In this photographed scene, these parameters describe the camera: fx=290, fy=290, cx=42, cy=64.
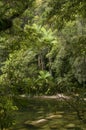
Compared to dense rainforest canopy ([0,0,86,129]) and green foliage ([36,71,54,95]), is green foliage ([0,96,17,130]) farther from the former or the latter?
green foliage ([36,71,54,95])

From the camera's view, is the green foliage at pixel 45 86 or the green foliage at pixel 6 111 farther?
the green foliage at pixel 6 111

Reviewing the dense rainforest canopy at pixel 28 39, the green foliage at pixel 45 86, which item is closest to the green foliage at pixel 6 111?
the dense rainforest canopy at pixel 28 39

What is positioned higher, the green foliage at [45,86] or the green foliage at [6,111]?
the green foliage at [45,86]

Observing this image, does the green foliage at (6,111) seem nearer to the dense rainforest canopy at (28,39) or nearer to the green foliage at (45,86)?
the dense rainforest canopy at (28,39)

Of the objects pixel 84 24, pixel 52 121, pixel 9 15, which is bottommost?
pixel 52 121

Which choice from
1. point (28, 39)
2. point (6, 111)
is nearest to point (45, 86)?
point (6, 111)

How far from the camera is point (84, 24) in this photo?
2436cm

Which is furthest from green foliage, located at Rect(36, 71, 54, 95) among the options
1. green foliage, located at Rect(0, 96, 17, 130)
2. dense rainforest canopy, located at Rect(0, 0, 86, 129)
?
green foliage, located at Rect(0, 96, 17, 130)

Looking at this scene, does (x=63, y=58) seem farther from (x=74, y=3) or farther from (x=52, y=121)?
(x=74, y=3)

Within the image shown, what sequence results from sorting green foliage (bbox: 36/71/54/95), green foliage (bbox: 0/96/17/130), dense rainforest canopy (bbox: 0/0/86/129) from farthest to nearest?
1. dense rainforest canopy (bbox: 0/0/86/129)
2. green foliage (bbox: 0/96/17/130)
3. green foliage (bbox: 36/71/54/95)

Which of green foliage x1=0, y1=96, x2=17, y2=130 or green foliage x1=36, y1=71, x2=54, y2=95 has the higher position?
green foliage x1=36, y1=71, x2=54, y2=95

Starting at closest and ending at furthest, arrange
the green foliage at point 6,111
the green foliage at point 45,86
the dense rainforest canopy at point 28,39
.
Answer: the green foliage at point 45,86 < the green foliage at point 6,111 < the dense rainforest canopy at point 28,39

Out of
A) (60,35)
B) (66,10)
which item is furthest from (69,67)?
(66,10)

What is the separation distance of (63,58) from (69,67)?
1096 mm
